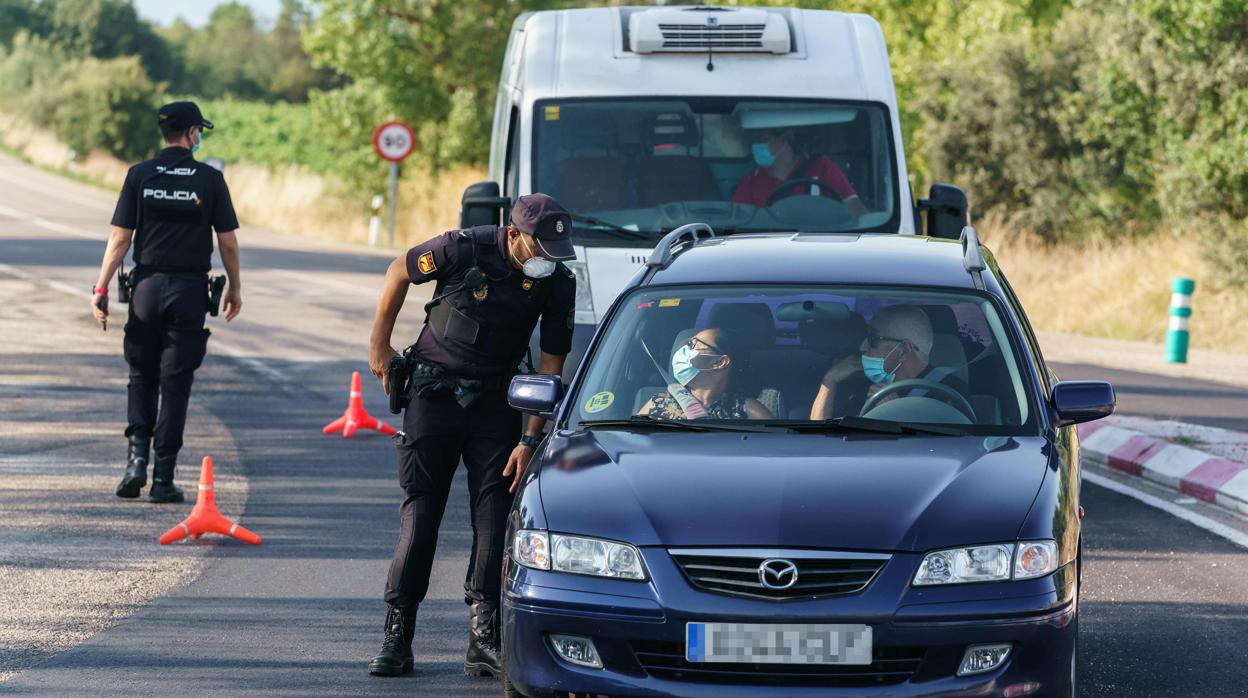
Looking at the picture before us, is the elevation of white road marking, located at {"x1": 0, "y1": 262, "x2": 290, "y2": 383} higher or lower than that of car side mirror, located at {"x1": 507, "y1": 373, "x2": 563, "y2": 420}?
lower

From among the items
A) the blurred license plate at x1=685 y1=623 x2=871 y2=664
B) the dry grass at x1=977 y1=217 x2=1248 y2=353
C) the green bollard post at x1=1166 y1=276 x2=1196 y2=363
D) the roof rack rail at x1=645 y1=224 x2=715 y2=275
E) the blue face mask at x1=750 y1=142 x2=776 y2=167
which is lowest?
the dry grass at x1=977 y1=217 x2=1248 y2=353

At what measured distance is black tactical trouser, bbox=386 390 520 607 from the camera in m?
6.42

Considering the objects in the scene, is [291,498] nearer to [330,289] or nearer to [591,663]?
[591,663]

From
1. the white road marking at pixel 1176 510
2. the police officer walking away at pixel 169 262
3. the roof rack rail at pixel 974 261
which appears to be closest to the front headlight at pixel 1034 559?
the roof rack rail at pixel 974 261

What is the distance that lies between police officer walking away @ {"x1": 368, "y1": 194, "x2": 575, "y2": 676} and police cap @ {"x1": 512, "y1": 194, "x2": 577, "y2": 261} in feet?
0.03

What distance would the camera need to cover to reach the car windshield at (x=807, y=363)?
605 cm

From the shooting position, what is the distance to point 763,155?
10.9m

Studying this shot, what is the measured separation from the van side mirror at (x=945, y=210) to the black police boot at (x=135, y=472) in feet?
14.8

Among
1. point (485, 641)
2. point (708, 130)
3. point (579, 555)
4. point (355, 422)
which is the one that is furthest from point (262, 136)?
point (579, 555)

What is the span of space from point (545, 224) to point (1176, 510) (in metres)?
5.42

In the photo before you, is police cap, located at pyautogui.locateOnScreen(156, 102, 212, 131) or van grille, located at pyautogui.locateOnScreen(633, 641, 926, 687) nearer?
van grille, located at pyautogui.locateOnScreen(633, 641, 926, 687)

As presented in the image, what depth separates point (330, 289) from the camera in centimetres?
2381

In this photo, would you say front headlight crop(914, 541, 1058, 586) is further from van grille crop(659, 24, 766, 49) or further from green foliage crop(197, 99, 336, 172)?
green foliage crop(197, 99, 336, 172)

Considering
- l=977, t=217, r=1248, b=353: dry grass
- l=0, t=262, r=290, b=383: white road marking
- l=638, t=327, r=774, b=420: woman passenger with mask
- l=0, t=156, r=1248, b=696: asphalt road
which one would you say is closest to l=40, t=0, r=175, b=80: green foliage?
l=0, t=262, r=290, b=383: white road marking
